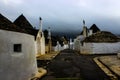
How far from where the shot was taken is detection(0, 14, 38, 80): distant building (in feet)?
36.7

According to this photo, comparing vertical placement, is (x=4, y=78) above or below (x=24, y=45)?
below

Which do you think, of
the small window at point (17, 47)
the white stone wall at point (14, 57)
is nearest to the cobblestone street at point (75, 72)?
the white stone wall at point (14, 57)

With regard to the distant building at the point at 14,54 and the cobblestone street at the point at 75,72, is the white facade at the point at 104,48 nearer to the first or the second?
the cobblestone street at the point at 75,72

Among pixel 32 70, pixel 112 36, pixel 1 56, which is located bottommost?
pixel 32 70

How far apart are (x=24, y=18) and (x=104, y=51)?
16.6m

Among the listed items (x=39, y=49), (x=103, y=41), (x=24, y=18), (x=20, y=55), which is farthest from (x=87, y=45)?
(x=20, y=55)

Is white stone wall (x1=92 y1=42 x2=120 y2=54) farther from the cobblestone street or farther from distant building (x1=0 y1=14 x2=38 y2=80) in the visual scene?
distant building (x1=0 y1=14 x2=38 y2=80)

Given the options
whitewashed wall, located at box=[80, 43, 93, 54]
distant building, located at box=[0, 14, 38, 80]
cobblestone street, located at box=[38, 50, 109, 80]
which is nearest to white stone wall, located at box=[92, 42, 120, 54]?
whitewashed wall, located at box=[80, 43, 93, 54]

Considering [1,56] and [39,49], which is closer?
[1,56]

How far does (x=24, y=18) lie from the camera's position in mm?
44812

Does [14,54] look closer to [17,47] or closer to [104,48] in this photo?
[17,47]

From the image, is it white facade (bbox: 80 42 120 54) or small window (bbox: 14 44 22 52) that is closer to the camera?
small window (bbox: 14 44 22 52)

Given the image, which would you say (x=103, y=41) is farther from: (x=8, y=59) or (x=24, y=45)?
(x=8, y=59)

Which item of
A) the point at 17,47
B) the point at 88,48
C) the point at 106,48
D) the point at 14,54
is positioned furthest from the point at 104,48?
the point at 14,54
